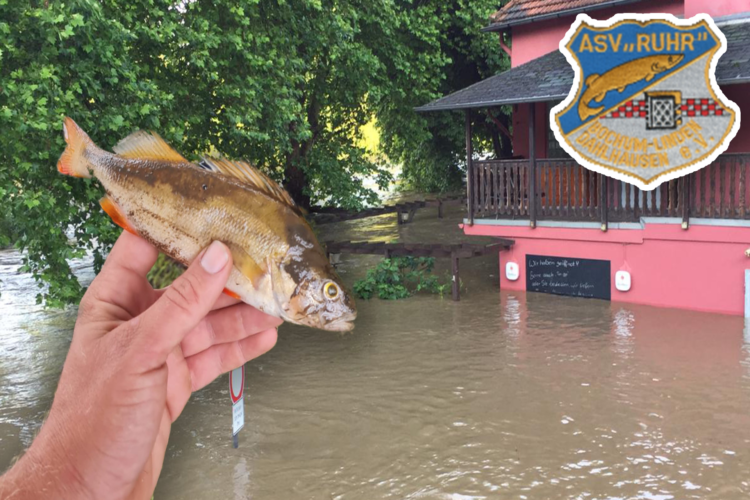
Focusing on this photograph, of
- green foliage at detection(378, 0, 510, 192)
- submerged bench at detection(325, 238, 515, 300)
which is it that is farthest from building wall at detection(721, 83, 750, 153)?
green foliage at detection(378, 0, 510, 192)

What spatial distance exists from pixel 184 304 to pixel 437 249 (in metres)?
15.1

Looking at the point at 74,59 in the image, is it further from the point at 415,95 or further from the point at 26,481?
the point at 415,95

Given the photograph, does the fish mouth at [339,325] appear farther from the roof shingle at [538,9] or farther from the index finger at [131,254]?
the roof shingle at [538,9]

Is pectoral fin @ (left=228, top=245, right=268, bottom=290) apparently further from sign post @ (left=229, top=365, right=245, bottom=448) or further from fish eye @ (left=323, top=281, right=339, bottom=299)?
sign post @ (left=229, top=365, right=245, bottom=448)

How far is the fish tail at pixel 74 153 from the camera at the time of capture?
2.10 meters

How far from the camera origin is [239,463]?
30.0 ft

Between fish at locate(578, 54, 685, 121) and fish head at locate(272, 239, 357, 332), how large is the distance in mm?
13133

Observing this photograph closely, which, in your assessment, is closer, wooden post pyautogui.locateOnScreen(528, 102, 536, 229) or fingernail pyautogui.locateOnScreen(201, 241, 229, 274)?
fingernail pyautogui.locateOnScreen(201, 241, 229, 274)

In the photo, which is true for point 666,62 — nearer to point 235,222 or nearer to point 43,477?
point 235,222

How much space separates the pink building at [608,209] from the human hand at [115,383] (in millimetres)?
12566

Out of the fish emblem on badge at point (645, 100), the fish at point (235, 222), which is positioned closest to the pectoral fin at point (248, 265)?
the fish at point (235, 222)

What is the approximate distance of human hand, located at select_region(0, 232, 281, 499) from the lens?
6.63 ft

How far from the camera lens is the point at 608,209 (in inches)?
592

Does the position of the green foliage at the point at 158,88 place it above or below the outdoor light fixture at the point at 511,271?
above
